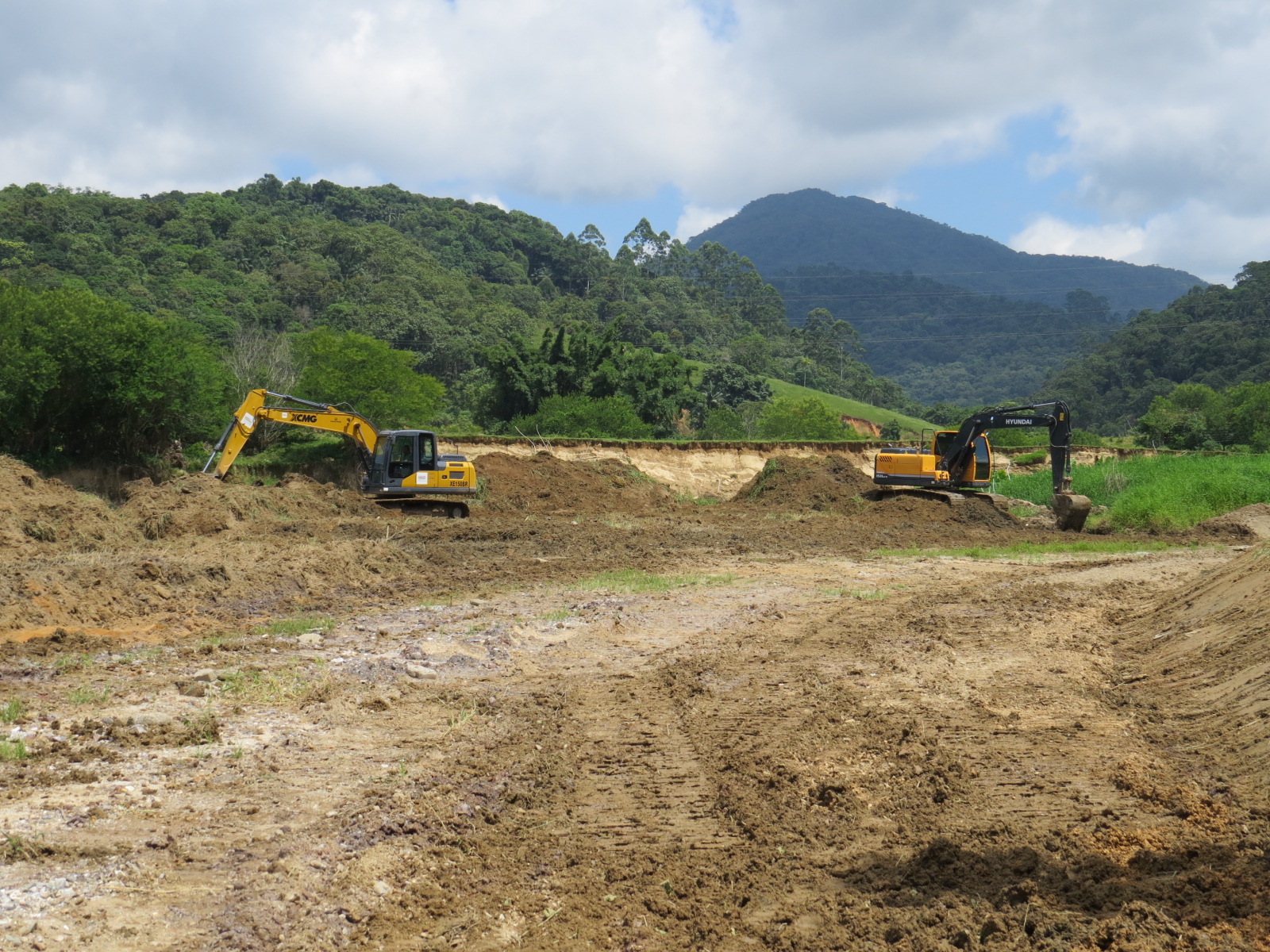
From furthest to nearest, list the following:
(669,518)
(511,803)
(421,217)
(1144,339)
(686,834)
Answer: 1. (421,217)
2. (1144,339)
3. (669,518)
4. (511,803)
5. (686,834)

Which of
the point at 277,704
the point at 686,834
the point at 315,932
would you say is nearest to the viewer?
the point at 315,932

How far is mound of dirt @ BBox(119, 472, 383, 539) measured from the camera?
19.6 metres

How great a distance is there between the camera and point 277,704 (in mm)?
7969

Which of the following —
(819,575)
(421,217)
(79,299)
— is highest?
(421,217)

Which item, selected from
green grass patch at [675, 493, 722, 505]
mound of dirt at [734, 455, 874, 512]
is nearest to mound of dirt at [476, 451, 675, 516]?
green grass patch at [675, 493, 722, 505]

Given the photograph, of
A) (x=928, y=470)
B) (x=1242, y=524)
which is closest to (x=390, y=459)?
(x=928, y=470)

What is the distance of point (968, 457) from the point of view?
28.0 meters

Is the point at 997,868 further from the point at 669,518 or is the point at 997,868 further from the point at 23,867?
the point at 669,518

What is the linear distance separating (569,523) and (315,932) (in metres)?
21.4

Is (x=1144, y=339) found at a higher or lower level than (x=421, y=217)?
lower

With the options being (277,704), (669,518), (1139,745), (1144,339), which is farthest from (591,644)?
(1144,339)

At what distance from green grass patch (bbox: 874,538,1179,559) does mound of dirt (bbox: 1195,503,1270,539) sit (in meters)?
2.08

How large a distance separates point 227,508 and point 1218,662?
19.9m

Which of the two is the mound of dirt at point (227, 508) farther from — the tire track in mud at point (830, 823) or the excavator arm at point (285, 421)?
the tire track in mud at point (830, 823)
